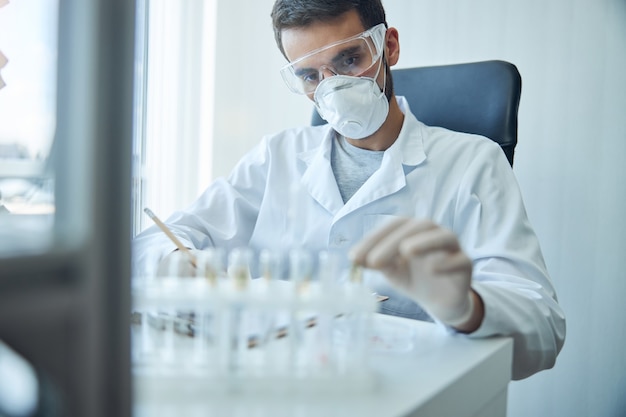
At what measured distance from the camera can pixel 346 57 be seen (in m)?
1.16

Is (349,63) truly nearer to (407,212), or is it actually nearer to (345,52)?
(345,52)

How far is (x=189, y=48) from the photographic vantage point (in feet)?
7.04

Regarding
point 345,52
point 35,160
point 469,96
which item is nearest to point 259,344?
point 35,160

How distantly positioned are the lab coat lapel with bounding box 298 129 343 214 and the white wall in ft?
2.19

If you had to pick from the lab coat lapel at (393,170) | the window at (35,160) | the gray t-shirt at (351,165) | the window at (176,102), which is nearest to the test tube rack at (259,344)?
the window at (35,160)

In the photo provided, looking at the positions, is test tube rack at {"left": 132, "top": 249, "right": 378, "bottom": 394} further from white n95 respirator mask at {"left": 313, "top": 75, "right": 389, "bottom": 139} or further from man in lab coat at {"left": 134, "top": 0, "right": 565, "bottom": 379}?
white n95 respirator mask at {"left": 313, "top": 75, "right": 389, "bottom": 139}

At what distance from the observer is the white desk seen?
0.44m

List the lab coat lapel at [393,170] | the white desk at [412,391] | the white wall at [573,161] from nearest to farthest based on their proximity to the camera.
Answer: the white desk at [412,391] < the lab coat lapel at [393,170] < the white wall at [573,161]

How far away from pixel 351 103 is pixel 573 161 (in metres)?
0.76

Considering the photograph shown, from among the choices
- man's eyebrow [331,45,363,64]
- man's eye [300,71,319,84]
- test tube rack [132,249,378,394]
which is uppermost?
man's eyebrow [331,45,363,64]

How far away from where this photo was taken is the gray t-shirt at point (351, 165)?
1.24 metres

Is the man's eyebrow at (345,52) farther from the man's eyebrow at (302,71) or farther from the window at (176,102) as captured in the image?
the window at (176,102)

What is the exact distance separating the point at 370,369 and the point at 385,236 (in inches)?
5.2

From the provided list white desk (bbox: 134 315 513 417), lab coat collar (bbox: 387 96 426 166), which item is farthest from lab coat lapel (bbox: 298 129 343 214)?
white desk (bbox: 134 315 513 417)
